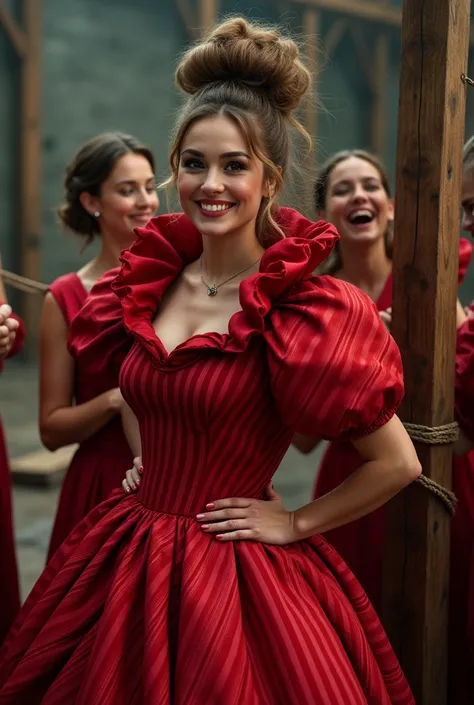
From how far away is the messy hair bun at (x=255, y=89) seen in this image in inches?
79.5

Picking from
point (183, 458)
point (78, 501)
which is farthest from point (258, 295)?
point (78, 501)

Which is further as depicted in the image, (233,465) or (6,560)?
(6,560)

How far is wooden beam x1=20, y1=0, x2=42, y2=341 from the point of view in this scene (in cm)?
945

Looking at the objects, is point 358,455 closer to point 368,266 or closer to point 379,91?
point 368,266

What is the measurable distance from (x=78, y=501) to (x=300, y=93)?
1.42 metres

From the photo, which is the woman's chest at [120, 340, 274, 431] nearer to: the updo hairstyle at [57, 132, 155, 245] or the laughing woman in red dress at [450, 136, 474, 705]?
the laughing woman in red dress at [450, 136, 474, 705]

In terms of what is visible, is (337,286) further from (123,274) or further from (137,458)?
(137,458)

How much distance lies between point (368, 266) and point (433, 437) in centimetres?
115

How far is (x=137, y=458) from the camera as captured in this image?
2207 mm

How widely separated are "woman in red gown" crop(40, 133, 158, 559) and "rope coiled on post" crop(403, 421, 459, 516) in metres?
0.86

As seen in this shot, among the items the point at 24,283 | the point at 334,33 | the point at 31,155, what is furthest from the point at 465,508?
the point at 334,33

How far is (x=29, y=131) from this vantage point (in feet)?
31.3

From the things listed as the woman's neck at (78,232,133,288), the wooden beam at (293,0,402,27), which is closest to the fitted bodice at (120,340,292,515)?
the woman's neck at (78,232,133,288)

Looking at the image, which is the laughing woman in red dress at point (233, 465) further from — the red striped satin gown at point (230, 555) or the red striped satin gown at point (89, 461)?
the red striped satin gown at point (89, 461)
